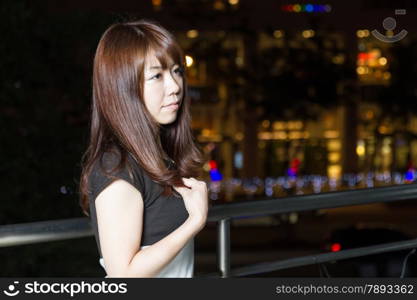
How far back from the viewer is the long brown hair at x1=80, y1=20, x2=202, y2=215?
1633 millimetres

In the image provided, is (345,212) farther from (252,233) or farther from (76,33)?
(76,33)

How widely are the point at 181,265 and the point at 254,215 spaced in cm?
83

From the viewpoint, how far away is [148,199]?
1.63 metres

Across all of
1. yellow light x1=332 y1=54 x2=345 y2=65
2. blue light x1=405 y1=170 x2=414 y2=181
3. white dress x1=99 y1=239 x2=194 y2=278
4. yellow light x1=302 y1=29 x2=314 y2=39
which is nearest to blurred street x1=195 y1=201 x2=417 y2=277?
blue light x1=405 y1=170 x2=414 y2=181

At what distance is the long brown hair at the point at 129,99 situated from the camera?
5.36ft

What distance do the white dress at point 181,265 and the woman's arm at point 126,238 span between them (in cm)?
17

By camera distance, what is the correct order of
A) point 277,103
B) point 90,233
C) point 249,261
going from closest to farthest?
1. point 90,233
2. point 249,261
3. point 277,103

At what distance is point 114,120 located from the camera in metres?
1.65

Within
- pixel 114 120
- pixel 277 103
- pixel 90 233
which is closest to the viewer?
pixel 114 120

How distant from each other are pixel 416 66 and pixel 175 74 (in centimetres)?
1383

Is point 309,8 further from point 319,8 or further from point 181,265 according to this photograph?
point 181,265

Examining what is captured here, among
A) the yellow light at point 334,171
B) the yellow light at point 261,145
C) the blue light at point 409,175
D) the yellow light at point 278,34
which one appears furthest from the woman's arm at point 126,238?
the yellow light at point 334,171

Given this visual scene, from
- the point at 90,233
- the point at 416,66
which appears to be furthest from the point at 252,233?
the point at 90,233

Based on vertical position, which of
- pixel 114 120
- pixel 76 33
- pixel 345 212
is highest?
pixel 76 33
